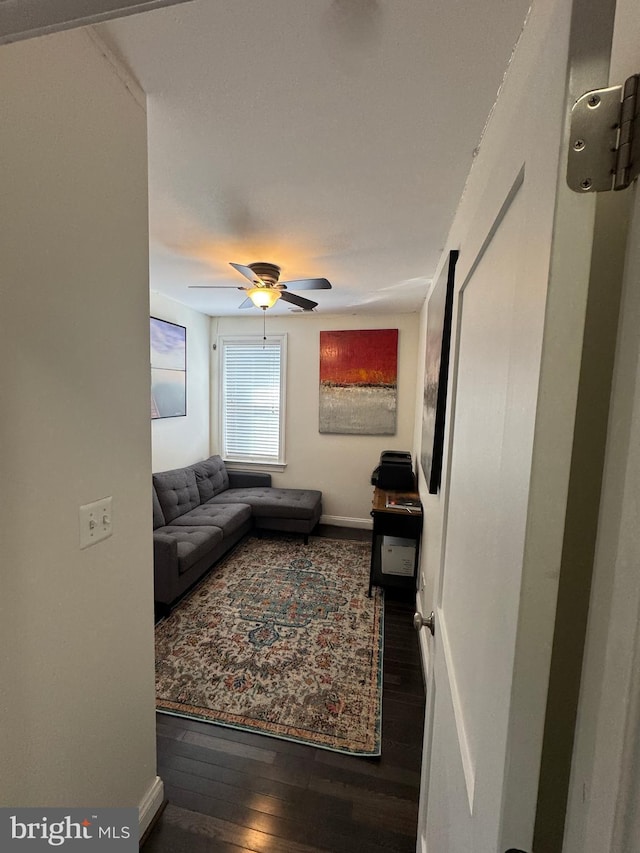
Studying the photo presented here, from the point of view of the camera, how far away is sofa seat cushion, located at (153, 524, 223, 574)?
8.68 ft

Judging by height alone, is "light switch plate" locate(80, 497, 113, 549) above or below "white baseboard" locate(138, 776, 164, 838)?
above

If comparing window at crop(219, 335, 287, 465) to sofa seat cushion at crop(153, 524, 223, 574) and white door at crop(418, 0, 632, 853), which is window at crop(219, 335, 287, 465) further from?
white door at crop(418, 0, 632, 853)

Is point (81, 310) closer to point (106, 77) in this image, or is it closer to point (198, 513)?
point (106, 77)

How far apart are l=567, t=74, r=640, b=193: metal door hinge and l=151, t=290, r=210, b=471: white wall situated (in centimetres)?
368

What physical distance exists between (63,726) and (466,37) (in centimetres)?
214

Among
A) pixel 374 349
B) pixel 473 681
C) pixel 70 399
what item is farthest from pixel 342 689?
pixel 374 349

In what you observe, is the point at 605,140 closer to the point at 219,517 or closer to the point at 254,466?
the point at 219,517

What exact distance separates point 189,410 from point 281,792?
350cm

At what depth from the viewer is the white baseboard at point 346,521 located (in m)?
4.36

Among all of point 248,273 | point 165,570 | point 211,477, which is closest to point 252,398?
point 211,477

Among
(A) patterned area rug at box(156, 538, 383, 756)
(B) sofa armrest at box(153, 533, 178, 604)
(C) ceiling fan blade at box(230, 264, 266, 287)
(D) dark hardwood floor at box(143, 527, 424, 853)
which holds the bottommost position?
(D) dark hardwood floor at box(143, 527, 424, 853)

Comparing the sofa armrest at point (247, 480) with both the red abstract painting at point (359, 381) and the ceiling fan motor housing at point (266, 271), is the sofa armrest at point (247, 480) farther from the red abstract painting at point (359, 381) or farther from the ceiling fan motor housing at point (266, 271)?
the ceiling fan motor housing at point (266, 271)

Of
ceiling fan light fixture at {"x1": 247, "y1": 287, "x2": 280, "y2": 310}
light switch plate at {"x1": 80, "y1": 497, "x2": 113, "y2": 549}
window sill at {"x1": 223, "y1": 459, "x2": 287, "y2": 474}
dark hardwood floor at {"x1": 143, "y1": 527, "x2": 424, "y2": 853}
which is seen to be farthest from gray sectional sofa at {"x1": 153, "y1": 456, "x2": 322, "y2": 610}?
ceiling fan light fixture at {"x1": 247, "y1": 287, "x2": 280, "y2": 310}

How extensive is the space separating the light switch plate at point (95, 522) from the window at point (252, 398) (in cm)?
344
